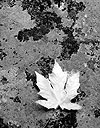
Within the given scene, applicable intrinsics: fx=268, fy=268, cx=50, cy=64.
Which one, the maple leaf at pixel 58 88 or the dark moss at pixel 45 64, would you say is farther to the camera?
the dark moss at pixel 45 64

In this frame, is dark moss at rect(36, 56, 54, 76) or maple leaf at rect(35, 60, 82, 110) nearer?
maple leaf at rect(35, 60, 82, 110)

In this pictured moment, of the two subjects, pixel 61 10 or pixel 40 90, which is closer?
pixel 40 90

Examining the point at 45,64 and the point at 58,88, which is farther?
the point at 45,64

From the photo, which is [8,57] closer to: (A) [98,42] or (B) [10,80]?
(B) [10,80]

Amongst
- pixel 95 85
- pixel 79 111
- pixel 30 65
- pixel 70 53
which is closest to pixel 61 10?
pixel 70 53

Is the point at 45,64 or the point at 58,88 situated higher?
the point at 45,64

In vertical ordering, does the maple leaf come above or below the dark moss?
below

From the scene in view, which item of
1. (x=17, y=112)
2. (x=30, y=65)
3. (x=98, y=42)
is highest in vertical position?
(x=98, y=42)

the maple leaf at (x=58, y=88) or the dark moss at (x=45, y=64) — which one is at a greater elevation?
the dark moss at (x=45, y=64)
